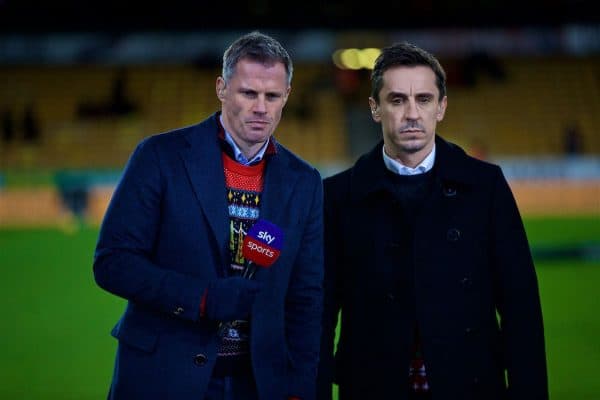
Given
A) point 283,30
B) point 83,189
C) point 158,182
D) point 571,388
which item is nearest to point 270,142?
point 158,182

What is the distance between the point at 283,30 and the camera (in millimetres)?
27438

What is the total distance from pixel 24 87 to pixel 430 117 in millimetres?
26688

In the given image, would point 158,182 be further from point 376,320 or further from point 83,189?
point 83,189

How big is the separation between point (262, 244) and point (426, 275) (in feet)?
2.42

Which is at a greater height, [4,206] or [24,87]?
[24,87]

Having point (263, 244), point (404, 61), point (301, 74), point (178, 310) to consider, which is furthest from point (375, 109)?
point (301, 74)

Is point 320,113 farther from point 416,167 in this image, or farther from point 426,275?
point 426,275

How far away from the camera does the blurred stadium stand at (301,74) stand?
2653cm

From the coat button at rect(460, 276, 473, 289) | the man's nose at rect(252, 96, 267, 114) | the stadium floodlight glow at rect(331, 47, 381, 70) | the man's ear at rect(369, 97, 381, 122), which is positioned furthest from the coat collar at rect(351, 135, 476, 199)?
the stadium floodlight glow at rect(331, 47, 381, 70)

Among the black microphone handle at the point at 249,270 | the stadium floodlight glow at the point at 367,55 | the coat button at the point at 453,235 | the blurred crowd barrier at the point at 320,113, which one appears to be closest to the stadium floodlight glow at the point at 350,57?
the stadium floodlight glow at the point at 367,55

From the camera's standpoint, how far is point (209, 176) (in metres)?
3.00

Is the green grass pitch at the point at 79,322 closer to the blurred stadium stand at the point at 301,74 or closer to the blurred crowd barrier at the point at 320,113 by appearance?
the blurred crowd barrier at the point at 320,113

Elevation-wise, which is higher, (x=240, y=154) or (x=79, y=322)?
(x=240, y=154)

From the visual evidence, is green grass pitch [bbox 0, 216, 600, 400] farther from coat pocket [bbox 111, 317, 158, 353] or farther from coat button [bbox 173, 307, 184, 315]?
coat button [bbox 173, 307, 184, 315]
